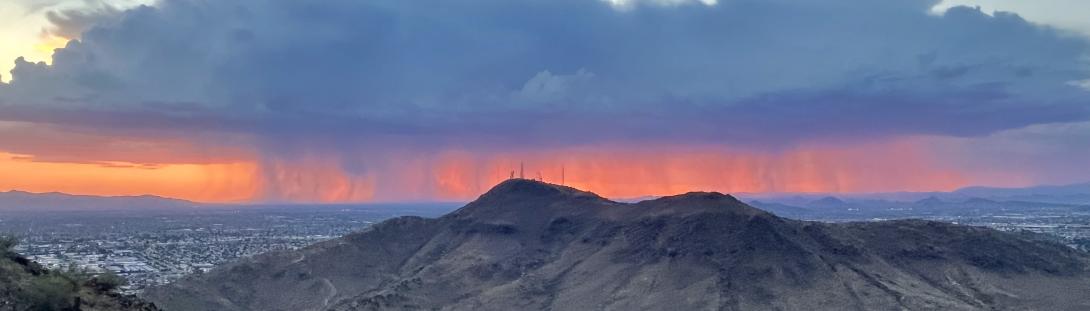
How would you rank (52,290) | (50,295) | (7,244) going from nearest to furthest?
(50,295), (52,290), (7,244)

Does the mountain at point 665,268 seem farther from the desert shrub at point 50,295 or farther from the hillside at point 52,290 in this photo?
the desert shrub at point 50,295

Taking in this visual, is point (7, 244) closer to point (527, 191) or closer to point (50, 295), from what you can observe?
point (50, 295)

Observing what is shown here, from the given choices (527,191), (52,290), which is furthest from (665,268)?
(52,290)

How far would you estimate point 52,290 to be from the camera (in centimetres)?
3991

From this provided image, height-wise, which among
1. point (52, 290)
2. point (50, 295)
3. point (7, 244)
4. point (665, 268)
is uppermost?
point (7, 244)

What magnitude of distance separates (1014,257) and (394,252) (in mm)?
100079

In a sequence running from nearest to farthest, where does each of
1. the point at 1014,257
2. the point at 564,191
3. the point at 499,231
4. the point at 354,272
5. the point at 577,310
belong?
the point at 577,310 < the point at 1014,257 < the point at 354,272 < the point at 499,231 < the point at 564,191

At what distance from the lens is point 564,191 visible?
174 m

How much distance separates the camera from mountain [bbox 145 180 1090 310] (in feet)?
356

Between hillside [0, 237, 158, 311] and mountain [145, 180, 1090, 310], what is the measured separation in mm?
60091

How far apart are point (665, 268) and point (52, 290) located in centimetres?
8826

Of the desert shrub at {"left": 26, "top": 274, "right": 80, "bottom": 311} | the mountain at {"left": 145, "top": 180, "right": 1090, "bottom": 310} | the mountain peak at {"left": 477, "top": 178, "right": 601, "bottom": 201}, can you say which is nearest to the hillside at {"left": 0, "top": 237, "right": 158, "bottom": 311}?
the desert shrub at {"left": 26, "top": 274, "right": 80, "bottom": 311}

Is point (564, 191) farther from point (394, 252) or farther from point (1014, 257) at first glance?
point (1014, 257)

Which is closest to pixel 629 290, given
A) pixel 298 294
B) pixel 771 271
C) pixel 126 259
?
pixel 771 271
